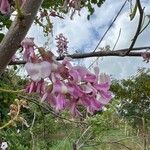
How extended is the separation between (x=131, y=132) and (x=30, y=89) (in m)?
8.71

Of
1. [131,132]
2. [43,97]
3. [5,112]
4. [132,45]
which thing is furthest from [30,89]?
[131,132]

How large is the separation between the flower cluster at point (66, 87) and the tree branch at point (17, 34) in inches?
2.7

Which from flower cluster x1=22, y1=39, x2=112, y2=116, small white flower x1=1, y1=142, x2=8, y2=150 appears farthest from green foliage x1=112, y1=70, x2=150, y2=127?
flower cluster x1=22, y1=39, x2=112, y2=116

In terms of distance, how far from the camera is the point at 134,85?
18.6m

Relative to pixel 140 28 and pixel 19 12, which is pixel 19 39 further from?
pixel 140 28

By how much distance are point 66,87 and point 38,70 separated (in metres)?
0.08

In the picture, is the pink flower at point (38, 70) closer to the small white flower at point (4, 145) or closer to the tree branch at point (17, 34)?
the tree branch at point (17, 34)

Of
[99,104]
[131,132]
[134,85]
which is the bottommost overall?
[99,104]

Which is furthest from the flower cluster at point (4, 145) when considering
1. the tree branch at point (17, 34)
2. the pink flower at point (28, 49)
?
the tree branch at point (17, 34)

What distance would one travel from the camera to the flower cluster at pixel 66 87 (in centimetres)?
89

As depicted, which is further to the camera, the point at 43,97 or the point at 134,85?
the point at 134,85

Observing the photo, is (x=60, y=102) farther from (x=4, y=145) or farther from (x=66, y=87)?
(x=4, y=145)

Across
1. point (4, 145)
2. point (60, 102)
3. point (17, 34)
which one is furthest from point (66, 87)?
point (4, 145)

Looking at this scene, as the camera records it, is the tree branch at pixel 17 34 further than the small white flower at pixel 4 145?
No
